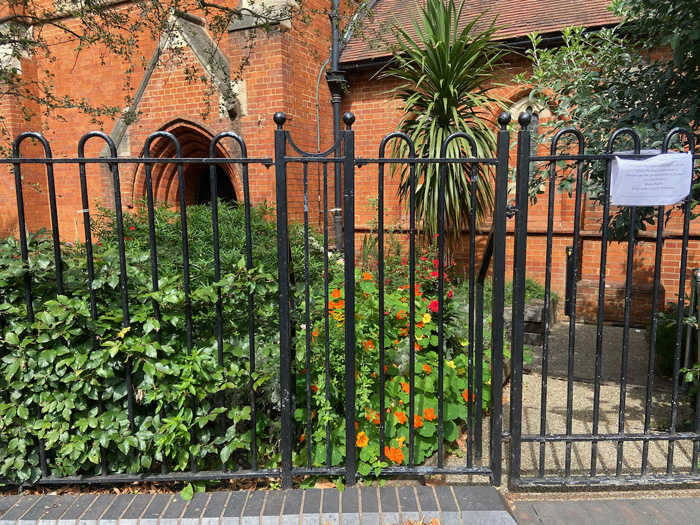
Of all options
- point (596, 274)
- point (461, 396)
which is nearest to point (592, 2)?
point (596, 274)

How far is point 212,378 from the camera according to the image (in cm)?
250

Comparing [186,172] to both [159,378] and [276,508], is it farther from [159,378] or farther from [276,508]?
[276,508]

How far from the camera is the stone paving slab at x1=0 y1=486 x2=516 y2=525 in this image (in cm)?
228

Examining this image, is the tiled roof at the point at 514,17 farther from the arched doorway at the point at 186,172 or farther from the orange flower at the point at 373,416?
the orange flower at the point at 373,416

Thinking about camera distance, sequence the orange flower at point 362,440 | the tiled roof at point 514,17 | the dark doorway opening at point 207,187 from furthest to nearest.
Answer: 1. the dark doorway opening at point 207,187
2. the tiled roof at point 514,17
3. the orange flower at point 362,440

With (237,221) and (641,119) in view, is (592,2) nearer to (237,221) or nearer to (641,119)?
(641,119)

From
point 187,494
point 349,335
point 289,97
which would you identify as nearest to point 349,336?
point 349,335

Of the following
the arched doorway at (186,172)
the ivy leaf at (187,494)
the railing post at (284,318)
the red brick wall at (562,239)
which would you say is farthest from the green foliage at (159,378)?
the arched doorway at (186,172)

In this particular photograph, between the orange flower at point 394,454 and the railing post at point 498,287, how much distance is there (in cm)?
50

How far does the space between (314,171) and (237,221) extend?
247 centimetres

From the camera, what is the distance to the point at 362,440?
2.65m

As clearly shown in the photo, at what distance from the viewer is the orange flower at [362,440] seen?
8.64 ft

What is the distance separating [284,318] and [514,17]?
7.37 metres

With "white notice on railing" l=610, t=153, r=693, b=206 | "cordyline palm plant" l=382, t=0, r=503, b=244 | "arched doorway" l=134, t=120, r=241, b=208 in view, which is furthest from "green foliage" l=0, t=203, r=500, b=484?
"arched doorway" l=134, t=120, r=241, b=208
